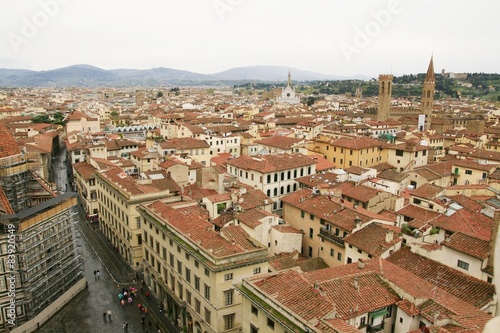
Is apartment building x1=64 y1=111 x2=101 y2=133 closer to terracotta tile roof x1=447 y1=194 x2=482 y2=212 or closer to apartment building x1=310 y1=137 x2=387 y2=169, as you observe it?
apartment building x1=310 y1=137 x2=387 y2=169

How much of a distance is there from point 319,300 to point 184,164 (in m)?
37.5

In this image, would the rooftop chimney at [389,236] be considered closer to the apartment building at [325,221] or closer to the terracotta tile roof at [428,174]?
the apartment building at [325,221]

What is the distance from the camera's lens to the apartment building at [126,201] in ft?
137

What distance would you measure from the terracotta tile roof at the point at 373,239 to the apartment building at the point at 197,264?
8124 millimetres

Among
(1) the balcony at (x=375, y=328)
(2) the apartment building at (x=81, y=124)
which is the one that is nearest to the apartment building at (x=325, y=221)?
(1) the balcony at (x=375, y=328)

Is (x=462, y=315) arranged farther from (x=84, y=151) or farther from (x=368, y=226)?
(x=84, y=151)

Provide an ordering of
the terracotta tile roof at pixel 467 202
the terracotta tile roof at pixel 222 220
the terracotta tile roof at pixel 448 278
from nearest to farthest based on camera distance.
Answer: the terracotta tile roof at pixel 448 278, the terracotta tile roof at pixel 467 202, the terracotta tile roof at pixel 222 220

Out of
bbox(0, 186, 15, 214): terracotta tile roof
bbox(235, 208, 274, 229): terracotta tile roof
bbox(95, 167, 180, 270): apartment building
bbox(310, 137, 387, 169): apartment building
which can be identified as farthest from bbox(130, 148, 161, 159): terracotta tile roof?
bbox(0, 186, 15, 214): terracotta tile roof

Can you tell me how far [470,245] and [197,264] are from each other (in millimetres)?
19085

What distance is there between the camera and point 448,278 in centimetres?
2609

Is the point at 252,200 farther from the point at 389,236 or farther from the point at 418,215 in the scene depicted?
the point at 418,215

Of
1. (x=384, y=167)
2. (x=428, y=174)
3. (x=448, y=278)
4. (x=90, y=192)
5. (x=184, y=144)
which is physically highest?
(x=184, y=144)

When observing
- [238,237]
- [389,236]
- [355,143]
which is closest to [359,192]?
[389,236]

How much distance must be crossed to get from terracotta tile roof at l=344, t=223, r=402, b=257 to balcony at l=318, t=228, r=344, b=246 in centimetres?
155
